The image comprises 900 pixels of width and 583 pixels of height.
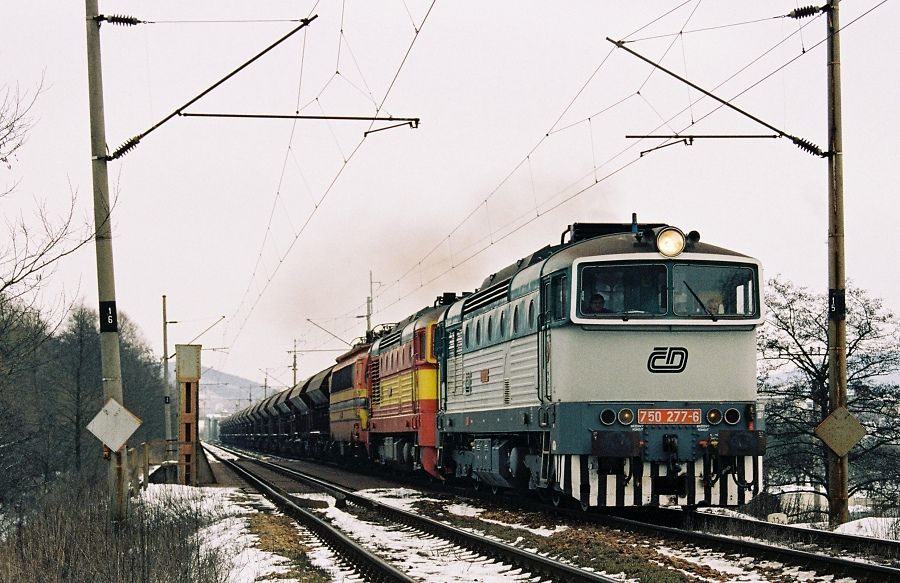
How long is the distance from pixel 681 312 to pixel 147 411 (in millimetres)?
76460

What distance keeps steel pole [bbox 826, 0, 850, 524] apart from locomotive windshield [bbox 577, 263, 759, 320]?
2.42 meters

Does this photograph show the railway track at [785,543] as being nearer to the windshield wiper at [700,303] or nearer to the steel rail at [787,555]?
the steel rail at [787,555]

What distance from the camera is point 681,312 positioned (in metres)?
15.2

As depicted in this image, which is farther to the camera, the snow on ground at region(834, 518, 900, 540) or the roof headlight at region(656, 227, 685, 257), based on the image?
the roof headlight at region(656, 227, 685, 257)

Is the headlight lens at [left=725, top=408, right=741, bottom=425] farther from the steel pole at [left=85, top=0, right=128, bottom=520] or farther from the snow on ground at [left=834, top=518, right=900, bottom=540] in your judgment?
the steel pole at [left=85, top=0, right=128, bottom=520]

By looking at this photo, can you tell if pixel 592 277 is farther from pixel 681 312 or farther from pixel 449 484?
pixel 449 484

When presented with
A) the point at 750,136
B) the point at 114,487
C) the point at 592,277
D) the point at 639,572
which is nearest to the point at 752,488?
the point at 592,277

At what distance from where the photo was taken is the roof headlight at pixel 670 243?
599 inches

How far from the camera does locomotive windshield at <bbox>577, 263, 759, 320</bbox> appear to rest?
50.0 feet

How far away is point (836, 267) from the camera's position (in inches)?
675

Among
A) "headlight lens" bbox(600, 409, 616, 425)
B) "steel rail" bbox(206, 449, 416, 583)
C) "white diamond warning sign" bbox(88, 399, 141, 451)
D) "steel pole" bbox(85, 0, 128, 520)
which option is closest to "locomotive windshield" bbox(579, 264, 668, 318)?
"headlight lens" bbox(600, 409, 616, 425)

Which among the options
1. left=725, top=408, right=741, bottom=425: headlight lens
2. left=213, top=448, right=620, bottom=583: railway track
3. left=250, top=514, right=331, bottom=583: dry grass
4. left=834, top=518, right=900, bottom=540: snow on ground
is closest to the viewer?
left=213, top=448, right=620, bottom=583: railway track

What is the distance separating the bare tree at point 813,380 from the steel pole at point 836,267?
15.8 meters

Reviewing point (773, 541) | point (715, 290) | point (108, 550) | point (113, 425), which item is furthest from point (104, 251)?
point (773, 541)
